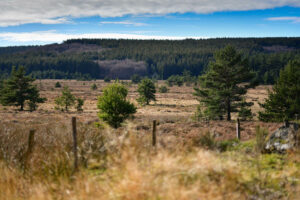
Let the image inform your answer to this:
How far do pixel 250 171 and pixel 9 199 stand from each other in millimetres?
4745

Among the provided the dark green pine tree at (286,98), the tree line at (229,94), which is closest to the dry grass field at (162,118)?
the tree line at (229,94)

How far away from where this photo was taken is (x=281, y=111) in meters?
25.7

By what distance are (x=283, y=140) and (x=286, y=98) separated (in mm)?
18624

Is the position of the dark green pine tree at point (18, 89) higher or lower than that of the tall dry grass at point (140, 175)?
lower

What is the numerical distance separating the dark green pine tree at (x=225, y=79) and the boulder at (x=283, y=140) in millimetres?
20407

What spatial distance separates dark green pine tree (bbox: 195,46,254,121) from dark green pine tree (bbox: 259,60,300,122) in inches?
160

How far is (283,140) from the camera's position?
8.53 meters

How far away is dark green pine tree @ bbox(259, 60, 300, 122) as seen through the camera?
80.8 feet

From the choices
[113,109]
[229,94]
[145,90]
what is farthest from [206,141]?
[145,90]

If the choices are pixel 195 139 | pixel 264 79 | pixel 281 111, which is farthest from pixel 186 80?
pixel 195 139

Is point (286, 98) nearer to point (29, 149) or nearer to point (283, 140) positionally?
point (283, 140)

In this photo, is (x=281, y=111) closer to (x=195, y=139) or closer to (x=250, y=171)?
(x=195, y=139)

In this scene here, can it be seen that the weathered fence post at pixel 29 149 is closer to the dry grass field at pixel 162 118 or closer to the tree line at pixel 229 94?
the dry grass field at pixel 162 118

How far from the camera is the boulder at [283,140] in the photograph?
8.05 m
